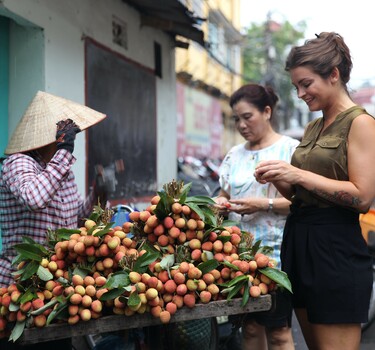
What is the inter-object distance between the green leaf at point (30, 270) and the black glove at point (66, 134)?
0.68m

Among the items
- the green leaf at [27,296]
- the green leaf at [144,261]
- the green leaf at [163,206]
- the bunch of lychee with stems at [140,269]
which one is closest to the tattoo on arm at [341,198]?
the bunch of lychee with stems at [140,269]

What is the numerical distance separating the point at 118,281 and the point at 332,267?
1.03 meters

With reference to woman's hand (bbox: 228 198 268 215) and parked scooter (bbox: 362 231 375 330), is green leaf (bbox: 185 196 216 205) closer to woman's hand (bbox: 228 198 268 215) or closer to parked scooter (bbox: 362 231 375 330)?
woman's hand (bbox: 228 198 268 215)

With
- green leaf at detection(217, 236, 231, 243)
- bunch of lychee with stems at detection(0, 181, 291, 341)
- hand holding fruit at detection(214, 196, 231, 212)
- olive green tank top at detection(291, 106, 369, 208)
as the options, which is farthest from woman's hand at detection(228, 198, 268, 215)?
green leaf at detection(217, 236, 231, 243)

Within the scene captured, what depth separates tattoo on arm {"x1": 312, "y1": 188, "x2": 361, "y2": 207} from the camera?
8.67ft

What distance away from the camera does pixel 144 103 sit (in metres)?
7.92

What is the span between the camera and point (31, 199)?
2.76 meters

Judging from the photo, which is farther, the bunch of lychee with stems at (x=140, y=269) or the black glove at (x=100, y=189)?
the black glove at (x=100, y=189)

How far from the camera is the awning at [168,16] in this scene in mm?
6954

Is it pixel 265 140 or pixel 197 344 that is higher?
pixel 265 140

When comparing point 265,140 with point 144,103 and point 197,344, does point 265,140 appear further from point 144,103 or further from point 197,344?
point 144,103

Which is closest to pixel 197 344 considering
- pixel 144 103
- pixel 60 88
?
pixel 60 88

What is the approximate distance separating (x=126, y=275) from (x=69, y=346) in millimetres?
719

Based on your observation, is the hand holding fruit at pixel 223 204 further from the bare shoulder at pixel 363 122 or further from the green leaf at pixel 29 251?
the green leaf at pixel 29 251
